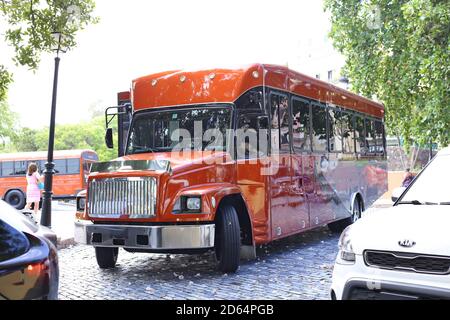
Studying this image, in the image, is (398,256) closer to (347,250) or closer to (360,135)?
(347,250)

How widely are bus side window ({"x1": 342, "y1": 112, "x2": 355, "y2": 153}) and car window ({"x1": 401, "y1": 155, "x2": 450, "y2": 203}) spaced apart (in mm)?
6079

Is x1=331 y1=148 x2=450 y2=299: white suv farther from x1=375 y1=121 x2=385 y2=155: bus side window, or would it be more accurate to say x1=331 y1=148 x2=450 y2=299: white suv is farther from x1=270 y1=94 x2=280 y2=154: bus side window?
x1=375 y1=121 x2=385 y2=155: bus side window

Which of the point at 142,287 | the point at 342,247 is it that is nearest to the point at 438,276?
the point at 342,247

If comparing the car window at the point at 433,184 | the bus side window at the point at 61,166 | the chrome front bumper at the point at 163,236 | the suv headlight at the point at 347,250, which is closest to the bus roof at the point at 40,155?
the bus side window at the point at 61,166

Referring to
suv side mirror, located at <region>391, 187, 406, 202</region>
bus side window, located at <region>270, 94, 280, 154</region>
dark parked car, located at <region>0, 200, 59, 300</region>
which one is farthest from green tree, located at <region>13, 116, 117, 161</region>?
dark parked car, located at <region>0, 200, 59, 300</region>

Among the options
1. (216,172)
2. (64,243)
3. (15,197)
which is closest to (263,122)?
(216,172)

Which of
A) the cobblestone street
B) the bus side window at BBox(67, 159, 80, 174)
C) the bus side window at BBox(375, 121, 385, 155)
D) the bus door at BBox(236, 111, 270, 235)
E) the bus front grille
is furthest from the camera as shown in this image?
the bus side window at BBox(67, 159, 80, 174)

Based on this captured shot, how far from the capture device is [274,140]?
8570 mm

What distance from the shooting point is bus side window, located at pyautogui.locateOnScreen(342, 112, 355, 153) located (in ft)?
38.7

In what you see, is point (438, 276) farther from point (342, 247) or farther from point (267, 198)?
point (267, 198)

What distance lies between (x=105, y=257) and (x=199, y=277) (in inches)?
67.3

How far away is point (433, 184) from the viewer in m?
5.31

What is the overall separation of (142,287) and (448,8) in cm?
1219

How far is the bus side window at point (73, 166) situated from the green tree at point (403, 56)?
14.5 m
